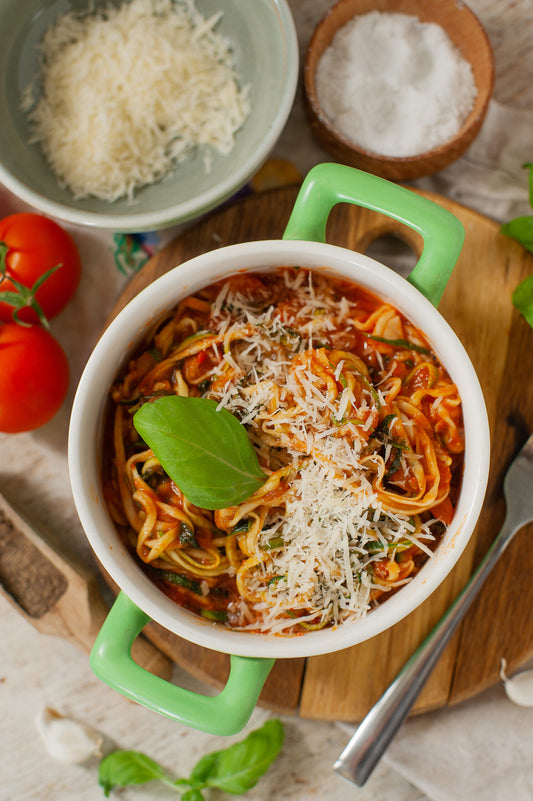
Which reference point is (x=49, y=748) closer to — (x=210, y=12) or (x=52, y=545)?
(x=52, y=545)

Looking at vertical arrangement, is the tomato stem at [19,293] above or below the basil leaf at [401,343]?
above

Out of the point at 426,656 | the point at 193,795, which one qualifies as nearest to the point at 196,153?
the point at 426,656

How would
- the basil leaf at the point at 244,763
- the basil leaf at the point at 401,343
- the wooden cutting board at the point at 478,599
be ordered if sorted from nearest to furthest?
A: the basil leaf at the point at 401,343 < the wooden cutting board at the point at 478,599 < the basil leaf at the point at 244,763

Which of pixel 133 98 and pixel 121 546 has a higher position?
pixel 133 98

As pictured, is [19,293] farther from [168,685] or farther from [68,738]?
[68,738]

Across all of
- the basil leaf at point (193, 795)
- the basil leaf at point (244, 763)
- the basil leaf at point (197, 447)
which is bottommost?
the basil leaf at point (193, 795)

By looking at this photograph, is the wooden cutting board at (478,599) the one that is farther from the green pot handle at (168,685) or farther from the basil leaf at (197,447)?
the basil leaf at (197,447)

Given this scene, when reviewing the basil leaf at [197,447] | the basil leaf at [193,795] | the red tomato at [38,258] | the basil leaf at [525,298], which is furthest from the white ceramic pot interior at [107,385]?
the basil leaf at [193,795]
